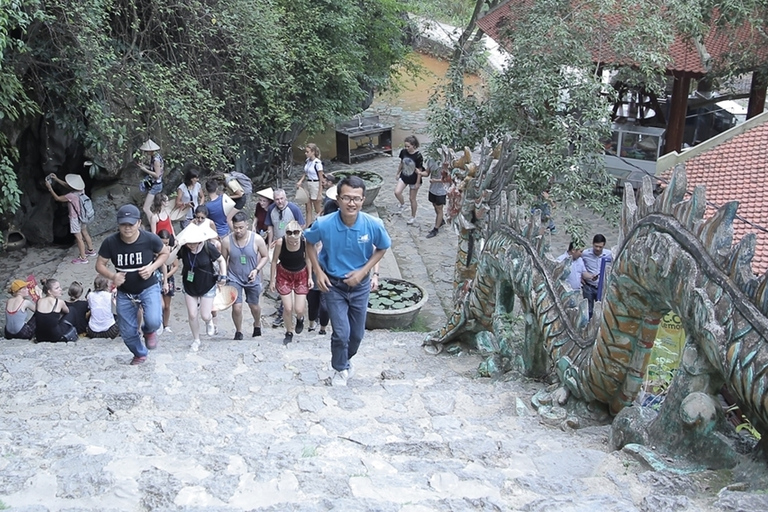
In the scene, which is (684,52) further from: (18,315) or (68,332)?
(18,315)

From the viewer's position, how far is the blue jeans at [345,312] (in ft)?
18.3

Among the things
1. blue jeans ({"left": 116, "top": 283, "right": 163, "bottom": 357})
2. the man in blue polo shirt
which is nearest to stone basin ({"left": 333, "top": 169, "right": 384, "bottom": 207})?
blue jeans ({"left": 116, "top": 283, "right": 163, "bottom": 357})

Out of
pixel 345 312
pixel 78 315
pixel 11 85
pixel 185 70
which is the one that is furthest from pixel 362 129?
pixel 345 312

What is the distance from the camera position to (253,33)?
11.8 meters

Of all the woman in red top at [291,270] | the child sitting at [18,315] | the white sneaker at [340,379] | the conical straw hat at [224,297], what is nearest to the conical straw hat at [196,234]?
the conical straw hat at [224,297]

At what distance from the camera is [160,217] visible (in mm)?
9375

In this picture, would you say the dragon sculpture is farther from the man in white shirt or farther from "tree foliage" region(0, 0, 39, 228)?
"tree foliage" region(0, 0, 39, 228)

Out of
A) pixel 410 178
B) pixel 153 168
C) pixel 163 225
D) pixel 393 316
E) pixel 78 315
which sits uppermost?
pixel 153 168

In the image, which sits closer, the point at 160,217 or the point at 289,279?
the point at 289,279

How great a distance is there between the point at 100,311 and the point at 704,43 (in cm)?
1110

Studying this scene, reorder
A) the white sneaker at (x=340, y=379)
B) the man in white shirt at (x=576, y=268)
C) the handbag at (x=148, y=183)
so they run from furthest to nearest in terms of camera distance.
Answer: the handbag at (x=148, y=183) < the man in white shirt at (x=576, y=268) < the white sneaker at (x=340, y=379)

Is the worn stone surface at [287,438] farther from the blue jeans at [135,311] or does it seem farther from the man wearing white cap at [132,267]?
the man wearing white cap at [132,267]

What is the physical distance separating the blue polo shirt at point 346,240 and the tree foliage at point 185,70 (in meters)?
4.75

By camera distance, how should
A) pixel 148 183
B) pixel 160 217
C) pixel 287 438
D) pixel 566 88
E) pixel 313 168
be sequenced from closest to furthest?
pixel 287 438
pixel 160 217
pixel 566 88
pixel 148 183
pixel 313 168
